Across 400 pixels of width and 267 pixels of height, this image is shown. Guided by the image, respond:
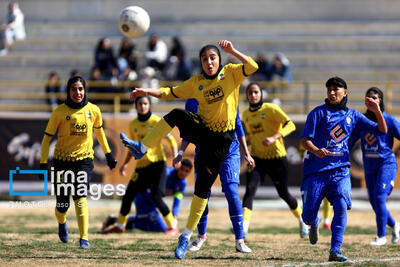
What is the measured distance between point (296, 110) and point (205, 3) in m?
8.30

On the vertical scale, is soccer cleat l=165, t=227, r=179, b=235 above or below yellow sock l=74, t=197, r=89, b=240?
below

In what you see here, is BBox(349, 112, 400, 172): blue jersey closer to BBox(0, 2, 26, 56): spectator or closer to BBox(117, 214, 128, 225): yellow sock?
BBox(117, 214, 128, 225): yellow sock

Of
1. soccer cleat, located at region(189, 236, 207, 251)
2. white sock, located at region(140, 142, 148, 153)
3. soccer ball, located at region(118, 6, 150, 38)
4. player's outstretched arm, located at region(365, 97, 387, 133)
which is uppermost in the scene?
soccer ball, located at region(118, 6, 150, 38)

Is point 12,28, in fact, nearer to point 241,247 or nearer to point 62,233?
point 62,233

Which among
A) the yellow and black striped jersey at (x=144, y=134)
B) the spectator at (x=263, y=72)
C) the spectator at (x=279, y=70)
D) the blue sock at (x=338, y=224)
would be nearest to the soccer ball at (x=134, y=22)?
the yellow and black striped jersey at (x=144, y=134)

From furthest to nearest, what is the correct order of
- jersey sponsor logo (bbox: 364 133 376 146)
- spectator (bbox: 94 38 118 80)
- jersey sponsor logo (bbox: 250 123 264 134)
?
spectator (bbox: 94 38 118 80)
jersey sponsor logo (bbox: 250 123 264 134)
jersey sponsor logo (bbox: 364 133 376 146)

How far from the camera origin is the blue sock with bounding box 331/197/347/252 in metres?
8.33

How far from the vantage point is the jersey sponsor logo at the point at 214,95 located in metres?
8.58

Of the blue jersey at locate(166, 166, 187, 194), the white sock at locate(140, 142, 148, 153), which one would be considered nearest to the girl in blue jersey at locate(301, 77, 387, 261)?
the white sock at locate(140, 142, 148, 153)

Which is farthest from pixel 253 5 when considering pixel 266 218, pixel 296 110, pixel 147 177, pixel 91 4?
pixel 147 177

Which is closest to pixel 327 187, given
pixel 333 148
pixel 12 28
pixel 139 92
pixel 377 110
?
pixel 333 148

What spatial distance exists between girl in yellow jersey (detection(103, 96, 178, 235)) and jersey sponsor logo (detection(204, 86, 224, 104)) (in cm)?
327

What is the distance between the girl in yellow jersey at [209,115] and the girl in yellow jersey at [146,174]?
120 inches

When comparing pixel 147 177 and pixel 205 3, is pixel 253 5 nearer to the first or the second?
pixel 205 3
